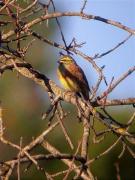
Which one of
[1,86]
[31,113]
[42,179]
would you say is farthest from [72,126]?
[1,86]

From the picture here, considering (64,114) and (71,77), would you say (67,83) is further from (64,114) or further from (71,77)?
(64,114)

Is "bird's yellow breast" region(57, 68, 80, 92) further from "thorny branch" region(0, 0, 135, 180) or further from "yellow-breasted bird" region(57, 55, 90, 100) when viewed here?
"thorny branch" region(0, 0, 135, 180)

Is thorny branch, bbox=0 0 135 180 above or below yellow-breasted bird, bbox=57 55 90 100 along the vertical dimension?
below

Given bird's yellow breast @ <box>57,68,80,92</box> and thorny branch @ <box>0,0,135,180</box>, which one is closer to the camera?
thorny branch @ <box>0,0,135,180</box>

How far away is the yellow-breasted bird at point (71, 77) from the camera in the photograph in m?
6.60

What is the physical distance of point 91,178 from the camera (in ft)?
10.6

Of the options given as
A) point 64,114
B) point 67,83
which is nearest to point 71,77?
point 67,83

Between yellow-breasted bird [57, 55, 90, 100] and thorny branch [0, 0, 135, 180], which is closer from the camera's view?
thorny branch [0, 0, 135, 180]

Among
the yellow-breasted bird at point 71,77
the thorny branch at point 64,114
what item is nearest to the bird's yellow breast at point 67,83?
the yellow-breasted bird at point 71,77

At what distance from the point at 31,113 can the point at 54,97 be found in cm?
1765

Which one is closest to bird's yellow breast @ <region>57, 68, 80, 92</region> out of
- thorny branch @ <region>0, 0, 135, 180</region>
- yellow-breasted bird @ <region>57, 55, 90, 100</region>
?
yellow-breasted bird @ <region>57, 55, 90, 100</region>

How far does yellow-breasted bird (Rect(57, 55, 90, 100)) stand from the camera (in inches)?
260

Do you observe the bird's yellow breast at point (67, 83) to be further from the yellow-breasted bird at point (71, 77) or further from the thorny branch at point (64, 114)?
the thorny branch at point (64, 114)

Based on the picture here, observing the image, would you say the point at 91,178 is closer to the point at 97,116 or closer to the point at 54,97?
the point at 97,116
